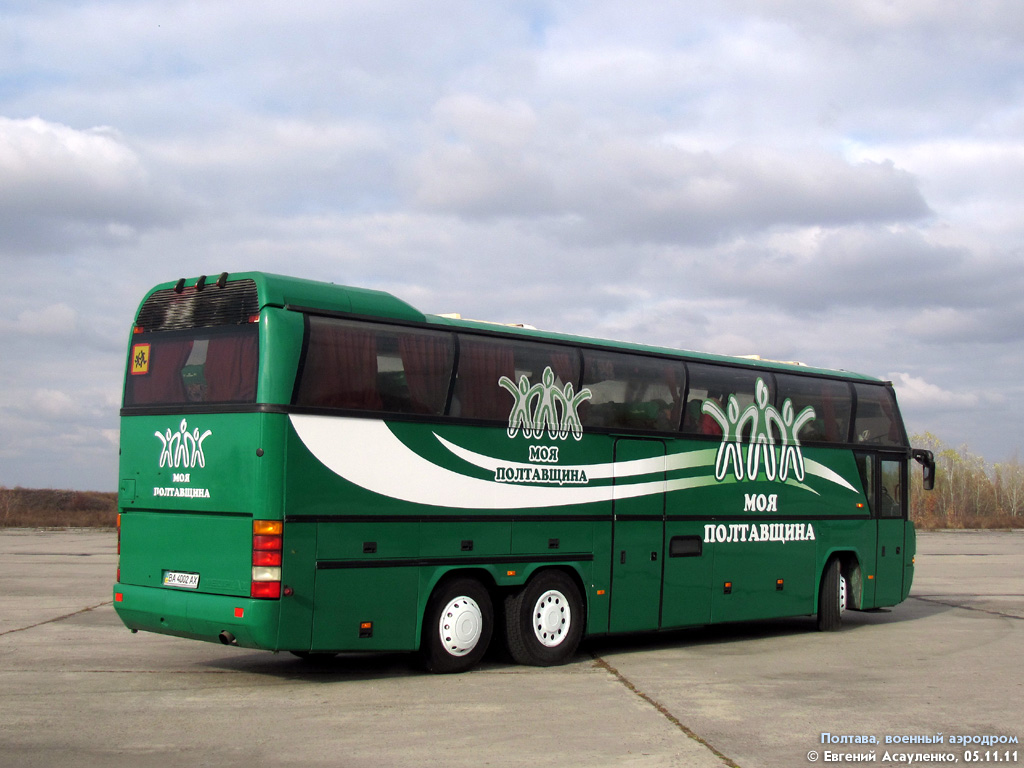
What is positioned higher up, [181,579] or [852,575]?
[181,579]

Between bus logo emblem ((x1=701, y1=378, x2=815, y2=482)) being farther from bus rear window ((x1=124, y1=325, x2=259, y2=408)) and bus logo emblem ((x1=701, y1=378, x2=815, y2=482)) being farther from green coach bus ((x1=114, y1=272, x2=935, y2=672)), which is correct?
bus rear window ((x1=124, y1=325, x2=259, y2=408))

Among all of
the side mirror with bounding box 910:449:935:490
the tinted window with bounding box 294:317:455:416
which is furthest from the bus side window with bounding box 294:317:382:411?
the side mirror with bounding box 910:449:935:490

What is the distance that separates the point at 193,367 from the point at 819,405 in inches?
356

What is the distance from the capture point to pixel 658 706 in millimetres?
9773

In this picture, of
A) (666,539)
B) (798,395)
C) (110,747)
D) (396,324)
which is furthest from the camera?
(798,395)

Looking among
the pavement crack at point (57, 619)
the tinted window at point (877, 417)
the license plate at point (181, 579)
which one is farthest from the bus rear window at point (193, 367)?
the tinted window at point (877, 417)

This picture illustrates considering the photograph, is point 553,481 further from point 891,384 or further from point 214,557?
point 891,384

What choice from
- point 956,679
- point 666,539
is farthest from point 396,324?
point 956,679

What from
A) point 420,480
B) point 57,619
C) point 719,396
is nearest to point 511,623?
point 420,480

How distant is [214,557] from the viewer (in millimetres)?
10211

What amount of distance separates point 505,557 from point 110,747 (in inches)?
192

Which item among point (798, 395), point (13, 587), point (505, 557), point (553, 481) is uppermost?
point (798, 395)

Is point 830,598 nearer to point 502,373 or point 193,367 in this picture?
point 502,373

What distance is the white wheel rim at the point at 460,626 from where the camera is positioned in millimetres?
11320
